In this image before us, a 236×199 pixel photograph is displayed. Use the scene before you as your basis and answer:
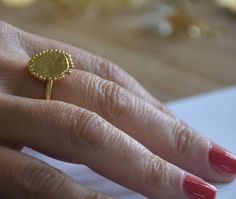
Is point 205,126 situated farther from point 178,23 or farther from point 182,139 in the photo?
point 178,23

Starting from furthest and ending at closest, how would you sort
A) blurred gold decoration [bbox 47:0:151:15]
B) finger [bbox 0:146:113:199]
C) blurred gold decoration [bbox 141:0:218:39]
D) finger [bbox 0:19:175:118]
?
blurred gold decoration [bbox 47:0:151:15] < blurred gold decoration [bbox 141:0:218:39] < finger [bbox 0:19:175:118] < finger [bbox 0:146:113:199]

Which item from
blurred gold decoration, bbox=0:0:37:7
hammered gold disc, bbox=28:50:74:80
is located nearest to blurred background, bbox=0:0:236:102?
blurred gold decoration, bbox=0:0:37:7

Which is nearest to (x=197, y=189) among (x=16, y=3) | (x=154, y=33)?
(x=154, y=33)

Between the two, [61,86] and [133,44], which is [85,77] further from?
[133,44]

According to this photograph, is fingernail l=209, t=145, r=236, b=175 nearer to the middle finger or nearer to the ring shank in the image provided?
the middle finger

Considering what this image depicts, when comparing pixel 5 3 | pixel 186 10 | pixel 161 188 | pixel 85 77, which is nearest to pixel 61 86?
pixel 85 77
